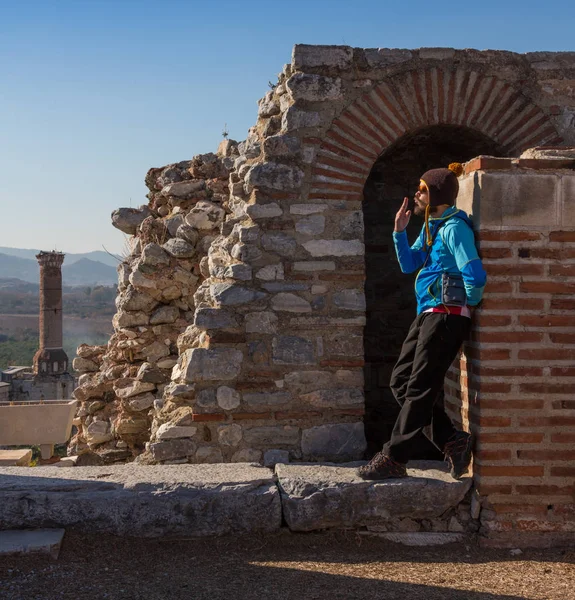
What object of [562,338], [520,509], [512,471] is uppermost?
[562,338]

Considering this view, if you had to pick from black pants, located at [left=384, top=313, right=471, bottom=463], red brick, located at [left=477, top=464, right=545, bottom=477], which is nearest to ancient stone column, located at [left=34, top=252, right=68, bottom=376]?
black pants, located at [left=384, top=313, right=471, bottom=463]

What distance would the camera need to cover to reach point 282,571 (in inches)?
141

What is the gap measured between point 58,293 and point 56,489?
28.3 m

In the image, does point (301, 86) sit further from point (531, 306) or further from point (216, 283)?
point (531, 306)

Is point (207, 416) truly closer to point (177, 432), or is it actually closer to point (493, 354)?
point (177, 432)

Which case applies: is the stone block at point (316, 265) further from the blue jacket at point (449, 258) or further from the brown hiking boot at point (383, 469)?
the brown hiking boot at point (383, 469)

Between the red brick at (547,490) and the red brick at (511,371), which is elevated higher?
the red brick at (511,371)

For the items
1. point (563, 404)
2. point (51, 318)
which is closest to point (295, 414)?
point (563, 404)

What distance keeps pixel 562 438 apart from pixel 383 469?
1006mm

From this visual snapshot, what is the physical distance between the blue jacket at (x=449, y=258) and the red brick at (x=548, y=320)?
312mm

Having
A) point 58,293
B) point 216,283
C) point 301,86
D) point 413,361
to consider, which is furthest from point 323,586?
point 58,293

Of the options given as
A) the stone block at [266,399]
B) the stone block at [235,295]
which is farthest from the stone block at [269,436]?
the stone block at [235,295]

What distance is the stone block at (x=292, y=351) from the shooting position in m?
4.71

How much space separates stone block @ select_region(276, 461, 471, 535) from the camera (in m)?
3.94
